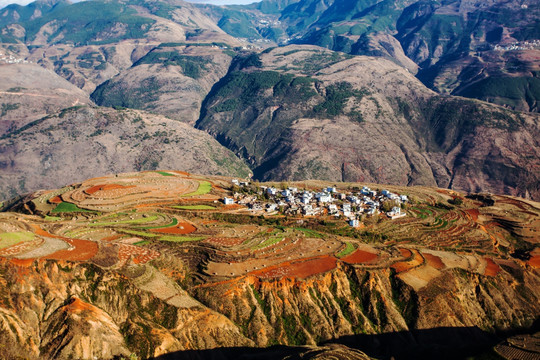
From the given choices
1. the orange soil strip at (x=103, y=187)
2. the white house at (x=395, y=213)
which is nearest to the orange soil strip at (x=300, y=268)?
the white house at (x=395, y=213)

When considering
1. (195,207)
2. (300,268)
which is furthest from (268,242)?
(195,207)

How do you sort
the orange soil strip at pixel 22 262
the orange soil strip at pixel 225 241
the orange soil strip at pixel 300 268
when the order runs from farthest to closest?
the orange soil strip at pixel 225 241
the orange soil strip at pixel 300 268
the orange soil strip at pixel 22 262

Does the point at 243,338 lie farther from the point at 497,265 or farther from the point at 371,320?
the point at 497,265

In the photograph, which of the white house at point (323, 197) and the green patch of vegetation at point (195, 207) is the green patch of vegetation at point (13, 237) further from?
the white house at point (323, 197)

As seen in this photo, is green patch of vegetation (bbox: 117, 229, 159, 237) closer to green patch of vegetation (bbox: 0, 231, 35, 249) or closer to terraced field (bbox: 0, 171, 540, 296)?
terraced field (bbox: 0, 171, 540, 296)

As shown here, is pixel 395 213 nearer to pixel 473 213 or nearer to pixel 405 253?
pixel 473 213
